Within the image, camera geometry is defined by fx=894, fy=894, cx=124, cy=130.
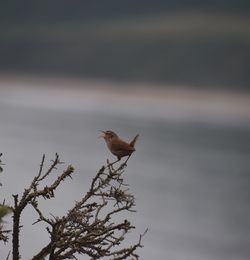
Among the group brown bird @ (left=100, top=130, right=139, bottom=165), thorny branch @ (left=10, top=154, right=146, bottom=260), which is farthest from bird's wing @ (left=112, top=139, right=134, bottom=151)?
thorny branch @ (left=10, top=154, right=146, bottom=260)

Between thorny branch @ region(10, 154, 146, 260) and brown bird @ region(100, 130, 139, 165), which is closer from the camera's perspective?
thorny branch @ region(10, 154, 146, 260)

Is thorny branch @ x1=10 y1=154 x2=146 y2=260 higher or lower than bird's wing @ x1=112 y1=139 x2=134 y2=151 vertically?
lower

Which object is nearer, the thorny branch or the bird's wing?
the thorny branch

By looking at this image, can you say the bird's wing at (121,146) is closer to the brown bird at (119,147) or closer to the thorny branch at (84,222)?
the brown bird at (119,147)

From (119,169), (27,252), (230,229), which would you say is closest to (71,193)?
(230,229)

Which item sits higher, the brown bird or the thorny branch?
the brown bird

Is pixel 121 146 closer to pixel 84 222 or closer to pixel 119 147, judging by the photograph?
pixel 119 147

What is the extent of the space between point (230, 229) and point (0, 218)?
145259 millimetres

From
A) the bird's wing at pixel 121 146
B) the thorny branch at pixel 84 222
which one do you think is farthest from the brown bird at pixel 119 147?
the thorny branch at pixel 84 222

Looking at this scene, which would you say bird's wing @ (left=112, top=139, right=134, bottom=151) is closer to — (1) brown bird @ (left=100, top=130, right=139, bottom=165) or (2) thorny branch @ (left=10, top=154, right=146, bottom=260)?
(1) brown bird @ (left=100, top=130, right=139, bottom=165)

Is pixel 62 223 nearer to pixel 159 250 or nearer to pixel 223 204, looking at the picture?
pixel 159 250

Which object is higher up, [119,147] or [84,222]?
[119,147]

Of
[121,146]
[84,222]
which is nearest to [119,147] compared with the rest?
[121,146]

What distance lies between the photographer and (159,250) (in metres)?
119
